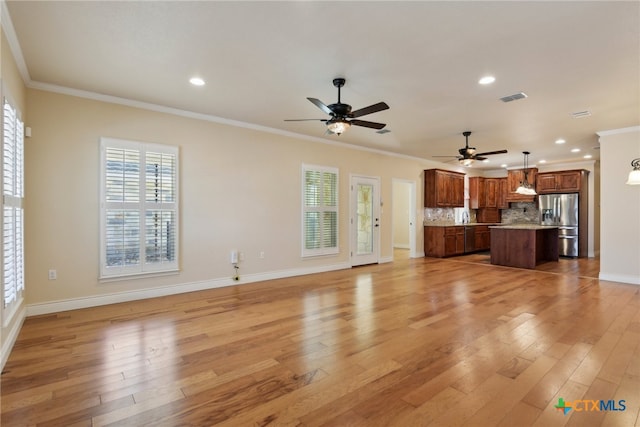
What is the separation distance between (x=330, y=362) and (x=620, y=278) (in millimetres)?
6141

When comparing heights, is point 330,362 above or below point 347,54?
below

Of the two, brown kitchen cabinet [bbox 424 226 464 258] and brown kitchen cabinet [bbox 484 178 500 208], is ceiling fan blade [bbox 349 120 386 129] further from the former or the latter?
brown kitchen cabinet [bbox 484 178 500 208]

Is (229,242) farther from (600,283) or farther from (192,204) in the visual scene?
(600,283)

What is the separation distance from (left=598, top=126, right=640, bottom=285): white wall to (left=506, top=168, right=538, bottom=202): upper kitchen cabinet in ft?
12.5

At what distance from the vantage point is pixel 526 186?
9.08 meters

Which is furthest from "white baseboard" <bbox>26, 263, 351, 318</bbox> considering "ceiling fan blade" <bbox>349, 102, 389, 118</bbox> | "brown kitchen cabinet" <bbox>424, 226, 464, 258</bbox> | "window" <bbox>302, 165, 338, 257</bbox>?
"brown kitchen cabinet" <bbox>424, 226, 464, 258</bbox>

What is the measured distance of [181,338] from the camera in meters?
3.13

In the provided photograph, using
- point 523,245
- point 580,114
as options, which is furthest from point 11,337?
point 523,245

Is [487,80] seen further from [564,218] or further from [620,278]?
[564,218]

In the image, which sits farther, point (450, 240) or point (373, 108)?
point (450, 240)

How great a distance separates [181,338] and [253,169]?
322 centimetres

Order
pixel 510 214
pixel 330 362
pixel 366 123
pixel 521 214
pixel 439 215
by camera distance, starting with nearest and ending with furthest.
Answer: pixel 330 362 < pixel 366 123 < pixel 439 215 < pixel 521 214 < pixel 510 214

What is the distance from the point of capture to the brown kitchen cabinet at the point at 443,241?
8672 mm

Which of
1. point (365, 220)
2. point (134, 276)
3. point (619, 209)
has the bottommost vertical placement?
point (134, 276)
